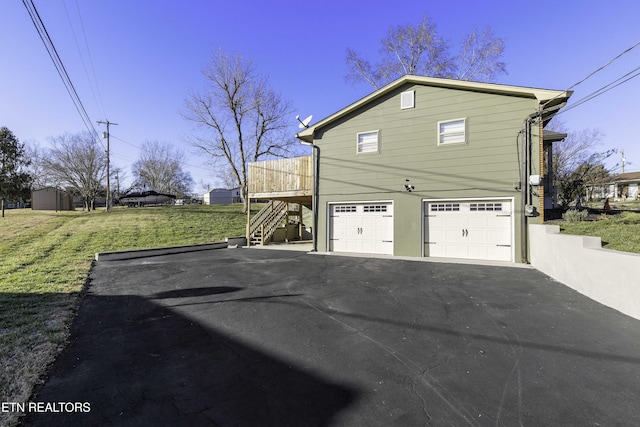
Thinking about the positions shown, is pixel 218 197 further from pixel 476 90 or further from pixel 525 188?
pixel 525 188

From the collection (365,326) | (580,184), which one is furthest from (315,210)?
(580,184)

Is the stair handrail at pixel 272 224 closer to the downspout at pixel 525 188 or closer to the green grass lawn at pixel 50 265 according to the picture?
the green grass lawn at pixel 50 265

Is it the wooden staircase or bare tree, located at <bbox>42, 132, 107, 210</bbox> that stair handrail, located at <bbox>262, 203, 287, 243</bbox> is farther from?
bare tree, located at <bbox>42, 132, 107, 210</bbox>

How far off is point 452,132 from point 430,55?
14.9 m

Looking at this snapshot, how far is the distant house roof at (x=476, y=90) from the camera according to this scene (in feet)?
27.4

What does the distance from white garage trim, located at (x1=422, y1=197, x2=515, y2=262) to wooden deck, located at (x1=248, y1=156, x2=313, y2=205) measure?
17.0 feet

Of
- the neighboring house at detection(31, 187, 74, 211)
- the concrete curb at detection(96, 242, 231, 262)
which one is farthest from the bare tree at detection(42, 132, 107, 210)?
the concrete curb at detection(96, 242, 231, 262)

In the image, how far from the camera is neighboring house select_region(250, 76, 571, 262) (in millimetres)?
8812

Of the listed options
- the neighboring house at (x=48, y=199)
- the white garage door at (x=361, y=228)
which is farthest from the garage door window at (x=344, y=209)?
the neighboring house at (x=48, y=199)

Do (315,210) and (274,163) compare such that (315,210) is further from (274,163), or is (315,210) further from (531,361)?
(531,361)

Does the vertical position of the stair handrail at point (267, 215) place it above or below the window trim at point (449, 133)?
below

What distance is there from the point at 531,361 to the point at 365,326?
1934 millimetres

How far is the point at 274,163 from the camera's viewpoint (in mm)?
13500

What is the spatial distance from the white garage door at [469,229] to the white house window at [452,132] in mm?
2116
